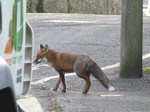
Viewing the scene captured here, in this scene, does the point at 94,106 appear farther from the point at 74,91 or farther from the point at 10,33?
the point at 10,33

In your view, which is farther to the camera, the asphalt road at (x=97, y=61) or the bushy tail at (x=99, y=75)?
the bushy tail at (x=99, y=75)

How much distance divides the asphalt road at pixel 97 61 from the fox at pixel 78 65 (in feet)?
0.75

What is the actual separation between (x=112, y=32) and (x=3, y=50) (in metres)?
12.9

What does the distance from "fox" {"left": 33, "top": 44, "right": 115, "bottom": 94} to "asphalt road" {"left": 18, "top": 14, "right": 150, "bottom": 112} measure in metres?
0.23

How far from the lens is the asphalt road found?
343 inches

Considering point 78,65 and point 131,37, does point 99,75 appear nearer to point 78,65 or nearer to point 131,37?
point 78,65

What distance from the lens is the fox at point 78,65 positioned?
9711mm

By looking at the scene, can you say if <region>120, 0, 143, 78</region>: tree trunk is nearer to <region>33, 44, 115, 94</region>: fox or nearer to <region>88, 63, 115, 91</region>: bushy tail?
<region>33, 44, 115, 94</region>: fox

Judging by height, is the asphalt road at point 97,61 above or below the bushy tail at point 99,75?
below

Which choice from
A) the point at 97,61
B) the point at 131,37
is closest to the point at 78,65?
the point at 131,37

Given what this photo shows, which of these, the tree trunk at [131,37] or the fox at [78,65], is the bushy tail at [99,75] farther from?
the tree trunk at [131,37]

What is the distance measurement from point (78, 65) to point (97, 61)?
3.80 metres

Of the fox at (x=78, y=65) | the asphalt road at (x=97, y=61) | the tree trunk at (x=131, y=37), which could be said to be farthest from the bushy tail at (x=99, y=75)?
the tree trunk at (x=131, y=37)

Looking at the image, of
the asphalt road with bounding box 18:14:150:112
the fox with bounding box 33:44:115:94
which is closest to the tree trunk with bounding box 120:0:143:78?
the asphalt road with bounding box 18:14:150:112
